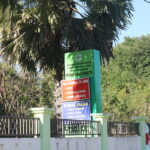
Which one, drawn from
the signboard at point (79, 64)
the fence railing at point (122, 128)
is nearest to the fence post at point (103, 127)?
the fence railing at point (122, 128)

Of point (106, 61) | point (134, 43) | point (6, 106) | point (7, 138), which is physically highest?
point (134, 43)

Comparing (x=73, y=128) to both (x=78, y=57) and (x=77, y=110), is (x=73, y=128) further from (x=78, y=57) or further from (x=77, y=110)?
(x=78, y=57)

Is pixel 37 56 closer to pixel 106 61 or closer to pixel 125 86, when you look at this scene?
pixel 106 61

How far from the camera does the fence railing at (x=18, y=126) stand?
425 inches

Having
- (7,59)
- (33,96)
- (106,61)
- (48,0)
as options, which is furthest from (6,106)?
Answer: (48,0)

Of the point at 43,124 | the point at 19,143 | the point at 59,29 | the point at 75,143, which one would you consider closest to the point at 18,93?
the point at 59,29

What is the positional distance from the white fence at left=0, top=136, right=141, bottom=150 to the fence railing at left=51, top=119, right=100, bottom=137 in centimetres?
22

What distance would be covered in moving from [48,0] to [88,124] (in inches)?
200

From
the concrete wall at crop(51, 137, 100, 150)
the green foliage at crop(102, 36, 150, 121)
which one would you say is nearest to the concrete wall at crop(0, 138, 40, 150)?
the concrete wall at crop(51, 137, 100, 150)

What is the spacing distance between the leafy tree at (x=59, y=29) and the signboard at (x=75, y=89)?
5.18ft

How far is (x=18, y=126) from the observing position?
446 inches

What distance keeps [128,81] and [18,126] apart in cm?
3362

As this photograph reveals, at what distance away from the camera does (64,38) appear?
17750 mm

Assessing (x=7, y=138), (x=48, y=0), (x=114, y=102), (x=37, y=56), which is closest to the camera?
(x=7, y=138)
